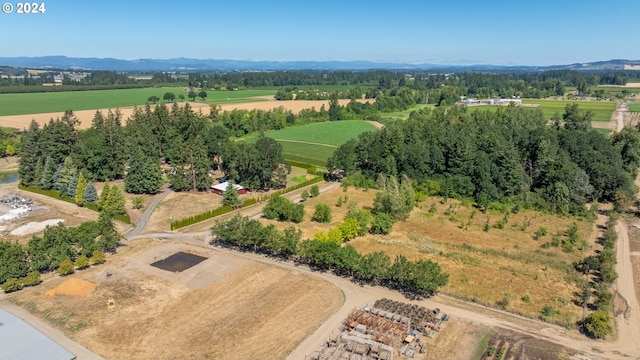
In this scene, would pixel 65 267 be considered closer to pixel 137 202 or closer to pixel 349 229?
pixel 137 202

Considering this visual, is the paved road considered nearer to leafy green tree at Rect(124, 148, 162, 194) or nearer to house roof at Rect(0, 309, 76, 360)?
leafy green tree at Rect(124, 148, 162, 194)

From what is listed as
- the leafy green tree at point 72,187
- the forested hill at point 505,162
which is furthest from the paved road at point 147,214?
the forested hill at point 505,162

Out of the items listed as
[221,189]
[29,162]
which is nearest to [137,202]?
[221,189]

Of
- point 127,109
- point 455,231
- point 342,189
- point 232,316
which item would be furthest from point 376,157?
point 127,109

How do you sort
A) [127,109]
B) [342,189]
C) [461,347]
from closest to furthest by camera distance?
[461,347] < [342,189] < [127,109]

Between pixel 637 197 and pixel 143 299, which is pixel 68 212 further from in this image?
pixel 637 197

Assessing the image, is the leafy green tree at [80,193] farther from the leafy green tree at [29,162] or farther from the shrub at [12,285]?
the shrub at [12,285]

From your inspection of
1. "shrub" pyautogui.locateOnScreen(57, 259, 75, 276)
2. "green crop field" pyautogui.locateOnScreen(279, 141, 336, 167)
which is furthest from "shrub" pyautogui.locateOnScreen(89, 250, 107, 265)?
"green crop field" pyautogui.locateOnScreen(279, 141, 336, 167)
